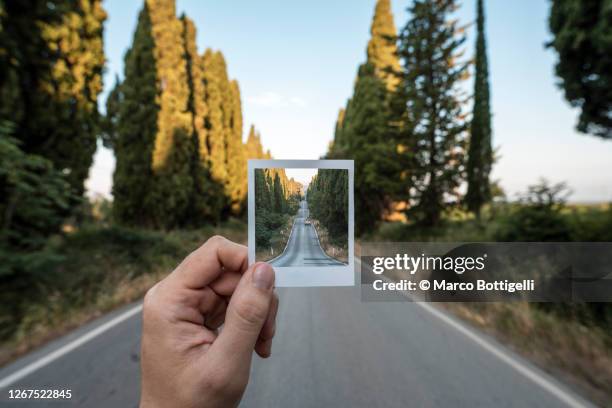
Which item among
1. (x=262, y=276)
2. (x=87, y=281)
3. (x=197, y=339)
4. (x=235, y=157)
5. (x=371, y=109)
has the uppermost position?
(x=371, y=109)

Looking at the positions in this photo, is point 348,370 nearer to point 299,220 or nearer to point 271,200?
point 299,220

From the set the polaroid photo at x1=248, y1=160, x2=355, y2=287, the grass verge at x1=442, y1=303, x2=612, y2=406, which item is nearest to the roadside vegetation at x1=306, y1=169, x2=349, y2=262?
the polaroid photo at x1=248, y1=160, x2=355, y2=287

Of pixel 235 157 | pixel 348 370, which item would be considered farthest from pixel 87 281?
pixel 235 157

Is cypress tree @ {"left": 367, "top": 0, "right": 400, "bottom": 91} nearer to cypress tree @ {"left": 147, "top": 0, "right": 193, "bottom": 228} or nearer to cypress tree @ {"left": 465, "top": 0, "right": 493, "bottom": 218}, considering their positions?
cypress tree @ {"left": 465, "top": 0, "right": 493, "bottom": 218}

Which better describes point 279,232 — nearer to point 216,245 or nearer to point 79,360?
point 216,245

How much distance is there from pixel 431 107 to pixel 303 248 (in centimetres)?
1017

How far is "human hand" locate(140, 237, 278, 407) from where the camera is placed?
3.17 feet

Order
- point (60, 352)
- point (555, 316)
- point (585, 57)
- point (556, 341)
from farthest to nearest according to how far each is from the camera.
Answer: point (585, 57) < point (555, 316) < point (556, 341) < point (60, 352)

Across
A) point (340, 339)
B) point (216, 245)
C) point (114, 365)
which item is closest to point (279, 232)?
point (216, 245)

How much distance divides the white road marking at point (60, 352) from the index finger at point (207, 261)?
2797 millimetres

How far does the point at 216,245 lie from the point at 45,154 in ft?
19.7

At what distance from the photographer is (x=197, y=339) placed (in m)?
1.06

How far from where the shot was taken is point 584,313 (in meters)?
4.27

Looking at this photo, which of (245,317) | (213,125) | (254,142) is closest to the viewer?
(245,317)
